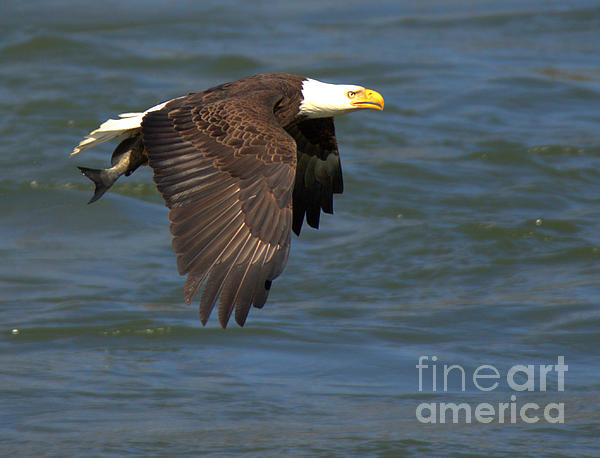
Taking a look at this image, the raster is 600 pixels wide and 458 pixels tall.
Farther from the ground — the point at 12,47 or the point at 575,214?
the point at 12,47

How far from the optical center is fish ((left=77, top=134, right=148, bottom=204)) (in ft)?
23.1

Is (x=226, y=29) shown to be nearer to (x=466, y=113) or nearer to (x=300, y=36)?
(x=300, y=36)

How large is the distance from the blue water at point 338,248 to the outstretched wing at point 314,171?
42.2 inches

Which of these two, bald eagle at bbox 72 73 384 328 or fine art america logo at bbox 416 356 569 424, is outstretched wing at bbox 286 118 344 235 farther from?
fine art america logo at bbox 416 356 569 424

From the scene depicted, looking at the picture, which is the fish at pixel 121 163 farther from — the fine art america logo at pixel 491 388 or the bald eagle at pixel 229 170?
the fine art america logo at pixel 491 388

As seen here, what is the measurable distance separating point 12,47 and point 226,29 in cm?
237

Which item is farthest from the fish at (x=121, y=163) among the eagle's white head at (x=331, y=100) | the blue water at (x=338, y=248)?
the blue water at (x=338, y=248)

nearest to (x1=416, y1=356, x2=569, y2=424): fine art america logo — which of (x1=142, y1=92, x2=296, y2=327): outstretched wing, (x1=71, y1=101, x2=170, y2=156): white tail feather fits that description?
(x1=142, y1=92, x2=296, y2=327): outstretched wing

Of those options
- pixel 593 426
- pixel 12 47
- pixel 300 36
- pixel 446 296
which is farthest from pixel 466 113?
pixel 593 426

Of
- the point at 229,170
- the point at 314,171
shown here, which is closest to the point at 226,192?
the point at 229,170

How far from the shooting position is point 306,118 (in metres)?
7.20

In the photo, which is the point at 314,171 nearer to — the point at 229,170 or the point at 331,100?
the point at 331,100

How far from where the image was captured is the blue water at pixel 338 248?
7.51 meters

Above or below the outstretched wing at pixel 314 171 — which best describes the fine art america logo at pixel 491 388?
below
